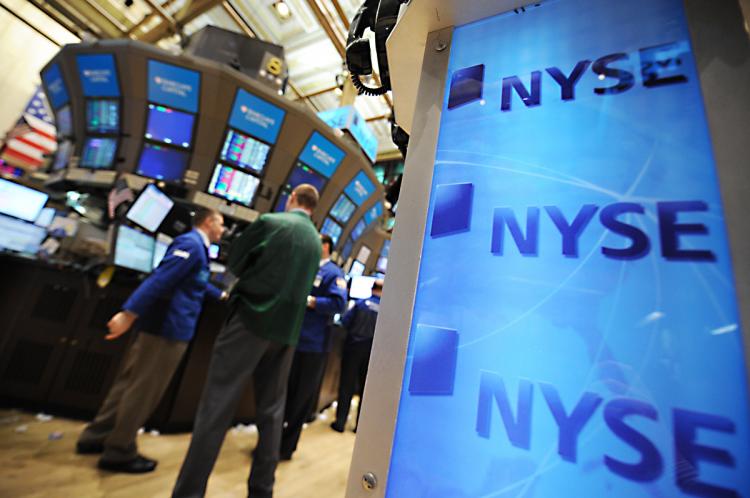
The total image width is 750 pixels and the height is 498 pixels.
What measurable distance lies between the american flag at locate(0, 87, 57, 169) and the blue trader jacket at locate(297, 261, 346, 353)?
16.1ft

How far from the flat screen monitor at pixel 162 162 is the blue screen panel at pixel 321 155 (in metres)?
1.48

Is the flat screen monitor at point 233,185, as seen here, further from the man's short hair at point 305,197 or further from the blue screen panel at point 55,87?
the man's short hair at point 305,197

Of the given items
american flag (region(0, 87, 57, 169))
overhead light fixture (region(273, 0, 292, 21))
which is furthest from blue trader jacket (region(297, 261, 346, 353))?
overhead light fixture (region(273, 0, 292, 21))

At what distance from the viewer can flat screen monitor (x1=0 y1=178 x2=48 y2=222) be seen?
3271 mm

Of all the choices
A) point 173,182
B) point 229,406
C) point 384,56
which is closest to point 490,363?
point 384,56

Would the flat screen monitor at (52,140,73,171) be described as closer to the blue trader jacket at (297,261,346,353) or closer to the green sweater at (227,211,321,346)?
the blue trader jacket at (297,261,346,353)

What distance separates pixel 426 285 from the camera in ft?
1.94

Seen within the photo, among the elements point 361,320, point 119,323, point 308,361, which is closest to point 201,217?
point 119,323

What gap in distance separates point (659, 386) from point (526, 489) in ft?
0.69

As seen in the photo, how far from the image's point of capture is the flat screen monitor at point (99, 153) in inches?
152

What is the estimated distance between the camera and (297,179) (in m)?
4.73

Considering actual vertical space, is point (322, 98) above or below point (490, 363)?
above

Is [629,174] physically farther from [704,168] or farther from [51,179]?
[51,179]

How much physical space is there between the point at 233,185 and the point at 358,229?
260 cm
